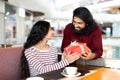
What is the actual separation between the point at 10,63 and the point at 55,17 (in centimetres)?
131

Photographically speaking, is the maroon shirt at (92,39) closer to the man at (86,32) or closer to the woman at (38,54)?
the man at (86,32)

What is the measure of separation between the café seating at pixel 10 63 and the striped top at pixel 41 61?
0.53 ft

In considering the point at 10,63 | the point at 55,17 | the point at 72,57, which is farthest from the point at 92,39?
the point at 55,17

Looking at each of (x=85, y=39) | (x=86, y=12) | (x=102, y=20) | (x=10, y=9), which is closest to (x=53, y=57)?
(x=85, y=39)

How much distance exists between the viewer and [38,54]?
1.54 m

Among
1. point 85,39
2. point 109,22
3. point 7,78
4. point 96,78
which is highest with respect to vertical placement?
point 109,22

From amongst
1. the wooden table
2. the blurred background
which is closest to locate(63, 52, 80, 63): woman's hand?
the wooden table

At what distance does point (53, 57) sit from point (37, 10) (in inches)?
48.1

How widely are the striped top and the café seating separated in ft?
0.53

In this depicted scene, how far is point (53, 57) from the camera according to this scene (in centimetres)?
167

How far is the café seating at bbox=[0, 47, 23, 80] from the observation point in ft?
5.03

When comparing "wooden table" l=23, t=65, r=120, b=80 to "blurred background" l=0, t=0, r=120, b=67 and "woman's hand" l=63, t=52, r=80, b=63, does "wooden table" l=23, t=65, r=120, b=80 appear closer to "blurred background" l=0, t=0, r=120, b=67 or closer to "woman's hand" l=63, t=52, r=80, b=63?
"woman's hand" l=63, t=52, r=80, b=63

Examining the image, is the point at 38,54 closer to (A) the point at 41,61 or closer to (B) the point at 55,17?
(A) the point at 41,61

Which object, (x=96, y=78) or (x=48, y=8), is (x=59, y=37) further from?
(x=96, y=78)
